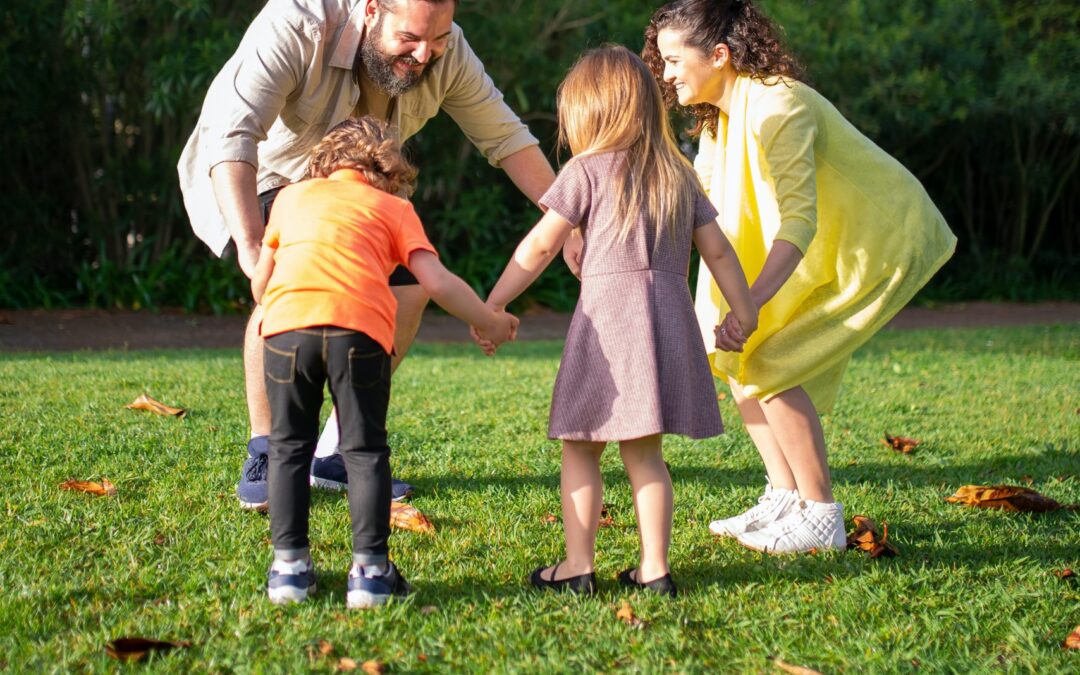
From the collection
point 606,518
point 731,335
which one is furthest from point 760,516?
point 731,335

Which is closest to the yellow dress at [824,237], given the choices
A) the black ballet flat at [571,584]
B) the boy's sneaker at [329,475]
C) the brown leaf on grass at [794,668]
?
the black ballet flat at [571,584]

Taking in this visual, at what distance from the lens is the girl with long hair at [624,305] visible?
2.86 meters

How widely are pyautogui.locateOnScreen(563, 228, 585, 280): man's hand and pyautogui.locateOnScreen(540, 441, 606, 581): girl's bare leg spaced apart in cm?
49

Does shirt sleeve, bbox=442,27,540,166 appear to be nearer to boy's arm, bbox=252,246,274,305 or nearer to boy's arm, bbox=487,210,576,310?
boy's arm, bbox=487,210,576,310

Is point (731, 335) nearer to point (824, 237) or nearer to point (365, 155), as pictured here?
point (824, 237)

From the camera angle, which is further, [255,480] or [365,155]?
[255,480]

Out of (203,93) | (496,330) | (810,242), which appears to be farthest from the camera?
(203,93)

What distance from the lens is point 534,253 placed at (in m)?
2.93

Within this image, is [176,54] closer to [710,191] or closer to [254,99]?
[254,99]

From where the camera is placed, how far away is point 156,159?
432 inches

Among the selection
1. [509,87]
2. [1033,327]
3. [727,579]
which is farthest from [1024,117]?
[727,579]

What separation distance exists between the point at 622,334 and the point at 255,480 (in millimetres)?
1442

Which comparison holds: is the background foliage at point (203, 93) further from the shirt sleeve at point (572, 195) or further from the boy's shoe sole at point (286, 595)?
the boy's shoe sole at point (286, 595)

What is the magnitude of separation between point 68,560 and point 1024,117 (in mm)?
13477
